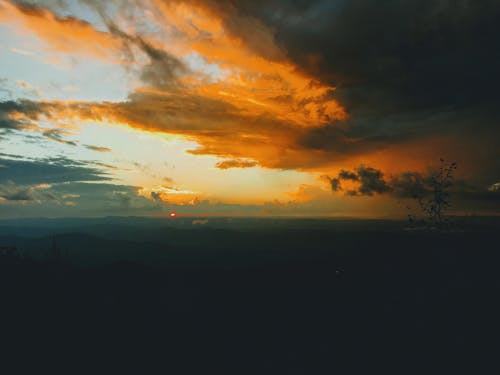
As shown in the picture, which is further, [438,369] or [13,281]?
[13,281]

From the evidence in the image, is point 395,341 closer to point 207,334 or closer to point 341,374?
point 341,374

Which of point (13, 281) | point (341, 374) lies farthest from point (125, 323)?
point (341, 374)

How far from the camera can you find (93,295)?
16438 cm

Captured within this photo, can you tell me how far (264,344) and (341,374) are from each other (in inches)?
1430

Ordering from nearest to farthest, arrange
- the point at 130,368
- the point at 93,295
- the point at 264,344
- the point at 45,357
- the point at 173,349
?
the point at 45,357, the point at 130,368, the point at 173,349, the point at 264,344, the point at 93,295

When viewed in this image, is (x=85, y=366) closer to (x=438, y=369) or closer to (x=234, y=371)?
(x=234, y=371)

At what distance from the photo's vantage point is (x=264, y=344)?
443ft

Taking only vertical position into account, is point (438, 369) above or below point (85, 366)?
below

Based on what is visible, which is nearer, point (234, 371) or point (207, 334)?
point (234, 371)

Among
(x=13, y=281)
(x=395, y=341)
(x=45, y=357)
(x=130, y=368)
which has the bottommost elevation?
(x=395, y=341)

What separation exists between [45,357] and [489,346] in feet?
574

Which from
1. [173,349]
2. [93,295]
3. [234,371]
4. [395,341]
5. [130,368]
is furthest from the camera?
[93,295]

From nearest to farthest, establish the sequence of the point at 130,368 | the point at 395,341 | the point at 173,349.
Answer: the point at 130,368, the point at 173,349, the point at 395,341

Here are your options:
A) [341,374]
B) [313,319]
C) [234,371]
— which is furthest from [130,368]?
[313,319]
